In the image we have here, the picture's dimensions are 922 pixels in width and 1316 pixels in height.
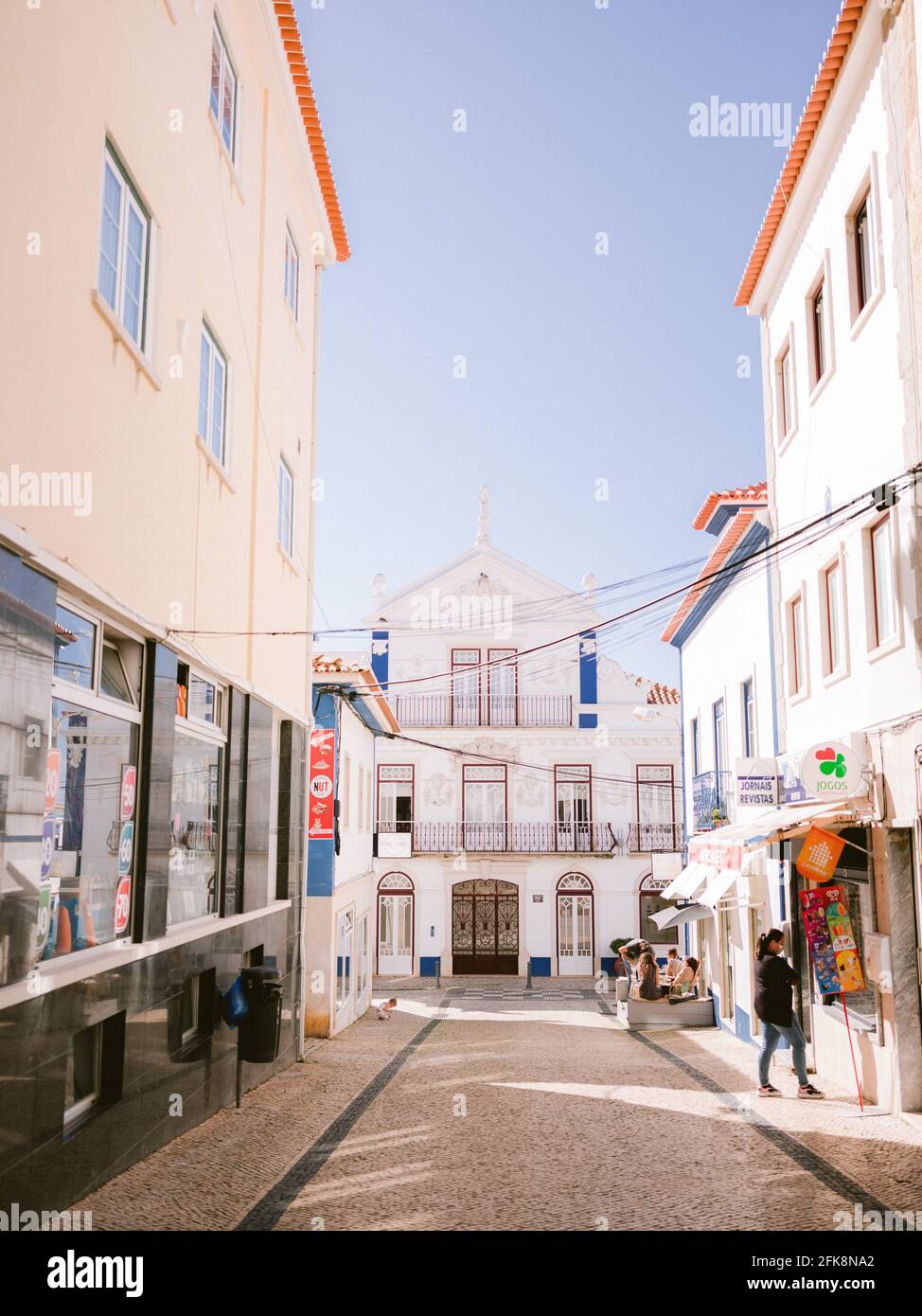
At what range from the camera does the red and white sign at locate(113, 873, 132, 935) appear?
24.2 feet

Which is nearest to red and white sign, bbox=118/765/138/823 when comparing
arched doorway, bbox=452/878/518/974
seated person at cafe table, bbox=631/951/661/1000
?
seated person at cafe table, bbox=631/951/661/1000

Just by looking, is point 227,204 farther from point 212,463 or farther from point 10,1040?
point 10,1040

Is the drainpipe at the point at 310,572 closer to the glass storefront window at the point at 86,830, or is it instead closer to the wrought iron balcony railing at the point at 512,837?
the glass storefront window at the point at 86,830

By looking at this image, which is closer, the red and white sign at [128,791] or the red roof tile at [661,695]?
the red and white sign at [128,791]

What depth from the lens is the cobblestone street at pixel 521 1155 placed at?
21.1 feet

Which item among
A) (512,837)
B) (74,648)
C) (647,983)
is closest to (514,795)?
(512,837)

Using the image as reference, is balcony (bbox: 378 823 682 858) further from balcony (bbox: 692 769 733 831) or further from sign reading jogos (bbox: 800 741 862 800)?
sign reading jogos (bbox: 800 741 862 800)

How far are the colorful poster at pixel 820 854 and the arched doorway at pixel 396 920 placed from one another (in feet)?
74.5

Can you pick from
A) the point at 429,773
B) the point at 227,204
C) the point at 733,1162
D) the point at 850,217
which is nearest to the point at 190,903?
the point at 733,1162

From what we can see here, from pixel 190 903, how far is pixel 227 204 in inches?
237

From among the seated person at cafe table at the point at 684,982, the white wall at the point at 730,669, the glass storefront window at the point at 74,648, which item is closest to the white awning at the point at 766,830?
the white wall at the point at 730,669

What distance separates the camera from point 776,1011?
1037cm

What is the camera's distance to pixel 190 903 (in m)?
9.30

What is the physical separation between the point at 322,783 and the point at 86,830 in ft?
34.2
